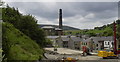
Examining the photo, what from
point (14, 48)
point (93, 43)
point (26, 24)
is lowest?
point (93, 43)

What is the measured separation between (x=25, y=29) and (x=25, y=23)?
4.01ft

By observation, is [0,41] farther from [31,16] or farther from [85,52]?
[85,52]

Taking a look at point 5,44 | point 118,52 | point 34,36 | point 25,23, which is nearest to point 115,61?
point 118,52

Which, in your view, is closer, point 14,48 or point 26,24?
point 14,48

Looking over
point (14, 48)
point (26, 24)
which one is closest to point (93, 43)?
point (26, 24)

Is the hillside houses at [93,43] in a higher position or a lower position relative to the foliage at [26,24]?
lower

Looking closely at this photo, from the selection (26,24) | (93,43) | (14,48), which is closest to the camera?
(14,48)

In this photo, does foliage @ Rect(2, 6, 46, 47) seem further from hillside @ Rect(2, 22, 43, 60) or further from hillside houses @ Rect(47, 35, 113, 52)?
hillside houses @ Rect(47, 35, 113, 52)

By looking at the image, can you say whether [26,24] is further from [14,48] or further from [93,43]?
[93,43]

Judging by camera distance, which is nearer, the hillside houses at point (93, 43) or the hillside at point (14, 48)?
the hillside at point (14, 48)

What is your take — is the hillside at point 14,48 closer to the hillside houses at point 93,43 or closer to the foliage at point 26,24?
the foliage at point 26,24

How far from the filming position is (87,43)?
54625 mm

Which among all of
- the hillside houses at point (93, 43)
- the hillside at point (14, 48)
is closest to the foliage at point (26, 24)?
the hillside at point (14, 48)

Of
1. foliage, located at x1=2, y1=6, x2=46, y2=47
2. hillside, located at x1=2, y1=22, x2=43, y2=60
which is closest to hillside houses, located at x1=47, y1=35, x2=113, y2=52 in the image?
foliage, located at x1=2, y1=6, x2=46, y2=47
